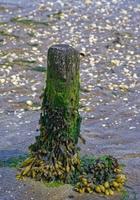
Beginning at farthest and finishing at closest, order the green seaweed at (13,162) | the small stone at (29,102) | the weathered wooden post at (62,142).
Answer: the small stone at (29,102), the green seaweed at (13,162), the weathered wooden post at (62,142)

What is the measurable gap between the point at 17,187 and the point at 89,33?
935 cm

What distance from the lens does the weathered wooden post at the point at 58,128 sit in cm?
821

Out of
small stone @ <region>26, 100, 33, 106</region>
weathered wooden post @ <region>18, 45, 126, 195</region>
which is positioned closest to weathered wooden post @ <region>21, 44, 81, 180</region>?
weathered wooden post @ <region>18, 45, 126, 195</region>

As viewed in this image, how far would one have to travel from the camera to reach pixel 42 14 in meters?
18.8

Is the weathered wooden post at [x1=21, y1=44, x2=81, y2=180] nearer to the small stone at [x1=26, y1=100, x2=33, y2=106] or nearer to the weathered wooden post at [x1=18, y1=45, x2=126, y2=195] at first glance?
the weathered wooden post at [x1=18, y1=45, x2=126, y2=195]

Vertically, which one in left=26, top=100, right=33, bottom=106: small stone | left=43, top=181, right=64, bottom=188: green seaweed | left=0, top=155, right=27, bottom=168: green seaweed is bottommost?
left=43, top=181, right=64, bottom=188: green seaweed

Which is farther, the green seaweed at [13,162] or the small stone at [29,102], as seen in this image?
the small stone at [29,102]

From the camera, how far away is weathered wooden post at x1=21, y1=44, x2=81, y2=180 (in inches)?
323

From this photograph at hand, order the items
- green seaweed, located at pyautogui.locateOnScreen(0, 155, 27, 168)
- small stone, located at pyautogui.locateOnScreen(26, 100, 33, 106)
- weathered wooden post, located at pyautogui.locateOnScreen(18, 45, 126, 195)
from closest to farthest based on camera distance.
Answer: weathered wooden post, located at pyautogui.locateOnScreen(18, 45, 126, 195) < green seaweed, located at pyautogui.locateOnScreen(0, 155, 27, 168) < small stone, located at pyautogui.locateOnScreen(26, 100, 33, 106)

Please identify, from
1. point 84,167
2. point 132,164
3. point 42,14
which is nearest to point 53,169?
point 84,167

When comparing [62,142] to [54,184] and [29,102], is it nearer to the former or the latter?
[54,184]

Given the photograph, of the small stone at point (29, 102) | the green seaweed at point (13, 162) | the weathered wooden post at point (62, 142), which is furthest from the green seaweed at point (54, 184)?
the small stone at point (29, 102)

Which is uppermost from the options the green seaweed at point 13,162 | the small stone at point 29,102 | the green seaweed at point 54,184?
the small stone at point 29,102

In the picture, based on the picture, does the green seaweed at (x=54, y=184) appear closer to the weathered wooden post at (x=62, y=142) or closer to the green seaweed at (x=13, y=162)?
the weathered wooden post at (x=62, y=142)
